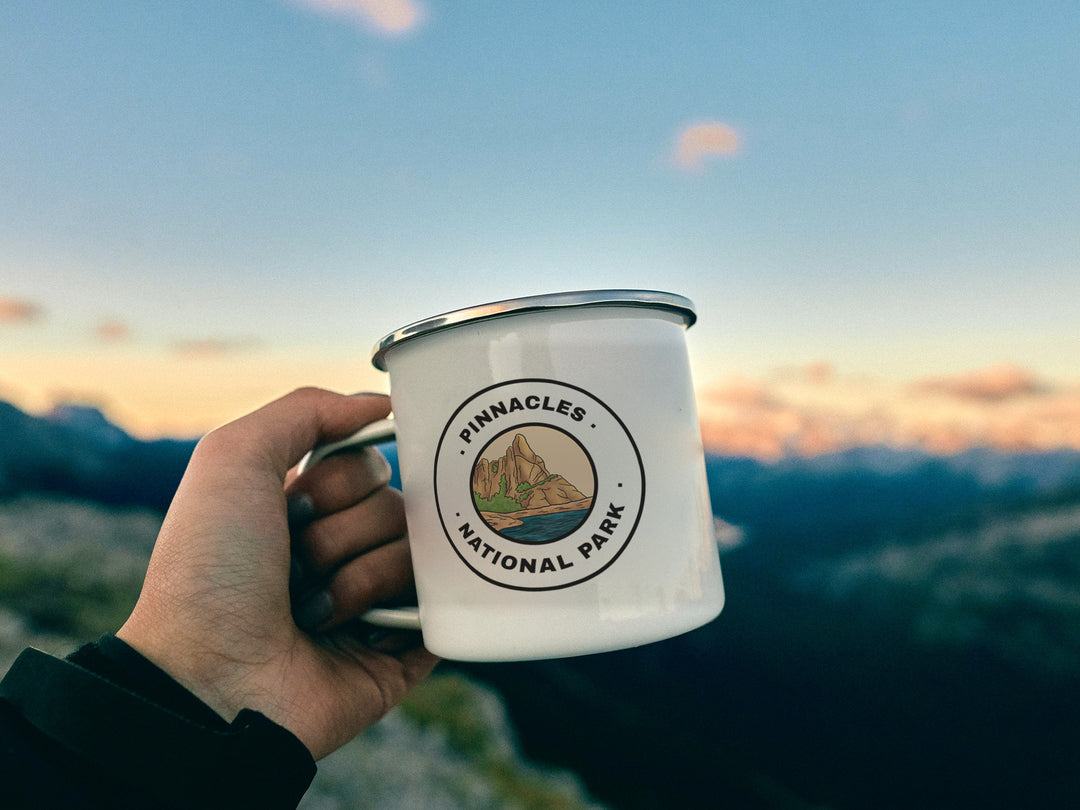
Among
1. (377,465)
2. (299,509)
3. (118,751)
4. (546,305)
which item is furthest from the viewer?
(377,465)

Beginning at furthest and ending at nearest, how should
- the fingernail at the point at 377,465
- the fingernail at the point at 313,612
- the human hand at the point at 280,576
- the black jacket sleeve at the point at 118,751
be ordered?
the fingernail at the point at 377,465 → the fingernail at the point at 313,612 → the human hand at the point at 280,576 → the black jacket sleeve at the point at 118,751

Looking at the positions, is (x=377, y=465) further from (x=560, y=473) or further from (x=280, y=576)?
(x=560, y=473)

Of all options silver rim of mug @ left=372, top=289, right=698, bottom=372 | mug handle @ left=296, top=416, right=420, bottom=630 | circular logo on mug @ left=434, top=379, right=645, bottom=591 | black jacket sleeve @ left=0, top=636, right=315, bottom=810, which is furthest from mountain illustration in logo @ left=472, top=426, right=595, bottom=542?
black jacket sleeve @ left=0, top=636, right=315, bottom=810

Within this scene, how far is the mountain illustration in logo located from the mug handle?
0.41 meters

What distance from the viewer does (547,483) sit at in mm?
1210

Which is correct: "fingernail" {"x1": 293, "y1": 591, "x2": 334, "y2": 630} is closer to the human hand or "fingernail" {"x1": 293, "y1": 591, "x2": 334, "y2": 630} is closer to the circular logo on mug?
the human hand

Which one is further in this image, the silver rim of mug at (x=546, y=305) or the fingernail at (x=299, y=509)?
the fingernail at (x=299, y=509)

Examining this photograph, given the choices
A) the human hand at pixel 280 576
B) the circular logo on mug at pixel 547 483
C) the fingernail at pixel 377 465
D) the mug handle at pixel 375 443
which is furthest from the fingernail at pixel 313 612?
the circular logo on mug at pixel 547 483

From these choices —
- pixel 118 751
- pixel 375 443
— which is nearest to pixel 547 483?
pixel 375 443

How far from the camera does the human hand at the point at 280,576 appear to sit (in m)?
1.58

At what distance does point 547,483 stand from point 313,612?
95cm

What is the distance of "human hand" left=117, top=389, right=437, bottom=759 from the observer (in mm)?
1578

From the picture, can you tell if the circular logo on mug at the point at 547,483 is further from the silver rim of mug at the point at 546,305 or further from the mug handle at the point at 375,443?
the mug handle at the point at 375,443

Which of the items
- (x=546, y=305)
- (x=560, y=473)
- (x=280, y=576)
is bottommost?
(x=280, y=576)
